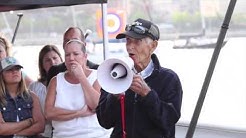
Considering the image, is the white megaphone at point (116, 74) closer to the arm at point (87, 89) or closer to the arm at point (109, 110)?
the arm at point (109, 110)

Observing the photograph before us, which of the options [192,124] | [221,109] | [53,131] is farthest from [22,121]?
[221,109]

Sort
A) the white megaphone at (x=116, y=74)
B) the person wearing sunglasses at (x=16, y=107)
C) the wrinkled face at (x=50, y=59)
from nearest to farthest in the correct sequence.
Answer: the white megaphone at (x=116, y=74), the person wearing sunglasses at (x=16, y=107), the wrinkled face at (x=50, y=59)

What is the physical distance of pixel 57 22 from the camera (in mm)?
6090

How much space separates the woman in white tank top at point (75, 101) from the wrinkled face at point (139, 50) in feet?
2.77

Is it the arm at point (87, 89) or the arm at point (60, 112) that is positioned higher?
the arm at point (87, 89)

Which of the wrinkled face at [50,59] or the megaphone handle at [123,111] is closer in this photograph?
the megaphone handle at [123,111]

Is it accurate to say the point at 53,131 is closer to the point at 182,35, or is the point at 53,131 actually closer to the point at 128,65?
the point at 128,65

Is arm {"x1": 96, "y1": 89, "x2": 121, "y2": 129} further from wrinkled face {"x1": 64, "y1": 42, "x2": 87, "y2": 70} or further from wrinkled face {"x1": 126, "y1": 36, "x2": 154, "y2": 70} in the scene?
wrinkled face {"x1": 64, "y1": 42, "x2": 87, "y2": 70}

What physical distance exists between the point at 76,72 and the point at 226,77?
169cm

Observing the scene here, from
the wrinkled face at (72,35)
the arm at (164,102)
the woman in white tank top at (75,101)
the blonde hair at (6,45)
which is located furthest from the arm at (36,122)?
the arm at (164,102)

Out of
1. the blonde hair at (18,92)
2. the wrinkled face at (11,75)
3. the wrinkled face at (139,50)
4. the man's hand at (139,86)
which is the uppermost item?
the wrinkled face at (139,50)

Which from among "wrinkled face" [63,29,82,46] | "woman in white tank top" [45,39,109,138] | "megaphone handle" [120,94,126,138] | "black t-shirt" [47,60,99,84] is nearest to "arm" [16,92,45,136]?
"woman in white tank top" [45,39,109,138]

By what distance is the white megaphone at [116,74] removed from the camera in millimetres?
1654

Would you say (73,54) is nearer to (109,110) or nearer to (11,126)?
(11,126)
